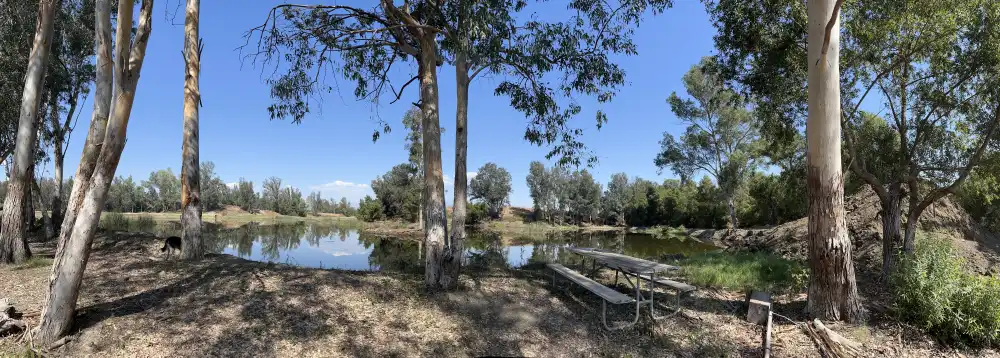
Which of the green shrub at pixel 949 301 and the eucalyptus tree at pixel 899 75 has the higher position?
the eucalyptus tree at pixel 899 75

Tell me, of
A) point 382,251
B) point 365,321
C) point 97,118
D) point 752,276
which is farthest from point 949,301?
point 382,251

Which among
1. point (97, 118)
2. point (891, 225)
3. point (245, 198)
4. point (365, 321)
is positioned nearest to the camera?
point (97, 118)

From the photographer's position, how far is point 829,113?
5.14 metres

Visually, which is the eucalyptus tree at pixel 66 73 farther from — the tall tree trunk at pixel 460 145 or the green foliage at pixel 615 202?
the green foliage at pixel 615 202

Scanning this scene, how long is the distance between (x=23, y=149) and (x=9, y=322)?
193 inches

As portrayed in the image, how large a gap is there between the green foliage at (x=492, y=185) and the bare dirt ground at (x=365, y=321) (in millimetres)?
46220

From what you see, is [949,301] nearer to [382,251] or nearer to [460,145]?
[460,145]

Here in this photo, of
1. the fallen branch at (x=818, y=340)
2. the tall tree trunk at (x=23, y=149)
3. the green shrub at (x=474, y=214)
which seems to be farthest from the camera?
the green shrub at (x=474, y=214)

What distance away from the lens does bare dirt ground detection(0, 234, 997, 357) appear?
3816 mm

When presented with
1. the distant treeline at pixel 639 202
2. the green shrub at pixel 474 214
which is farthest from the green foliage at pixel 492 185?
the green shrub at pixel 474 214

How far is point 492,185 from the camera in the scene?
5247 cm

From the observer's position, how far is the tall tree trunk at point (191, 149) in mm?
7254

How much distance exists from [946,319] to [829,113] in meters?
2.43

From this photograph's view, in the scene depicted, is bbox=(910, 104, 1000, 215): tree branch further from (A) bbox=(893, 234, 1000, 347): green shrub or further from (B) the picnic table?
(B) the picnic table
